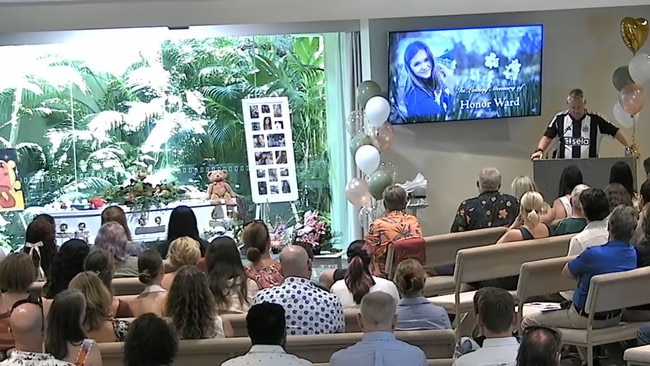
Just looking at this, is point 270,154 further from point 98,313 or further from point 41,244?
point 98,313

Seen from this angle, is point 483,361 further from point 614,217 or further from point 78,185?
point 78,185

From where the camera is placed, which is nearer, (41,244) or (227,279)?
(227,279)

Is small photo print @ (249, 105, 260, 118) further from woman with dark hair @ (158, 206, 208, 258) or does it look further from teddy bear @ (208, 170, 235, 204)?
woman with dark hair @ (158, 206, 208, 258)

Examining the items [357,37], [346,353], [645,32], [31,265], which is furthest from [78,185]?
[346,353]

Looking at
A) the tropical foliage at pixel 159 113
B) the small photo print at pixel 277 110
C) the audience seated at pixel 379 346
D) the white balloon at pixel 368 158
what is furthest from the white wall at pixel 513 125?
the audience seated at pixel 379 346

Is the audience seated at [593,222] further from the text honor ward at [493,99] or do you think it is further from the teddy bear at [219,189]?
the teddy bear at [219,189]

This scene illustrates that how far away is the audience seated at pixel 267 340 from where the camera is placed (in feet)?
11.4

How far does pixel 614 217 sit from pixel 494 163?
4.38 meters

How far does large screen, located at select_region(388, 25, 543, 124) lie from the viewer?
28.9 ft

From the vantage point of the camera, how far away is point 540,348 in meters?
3.09

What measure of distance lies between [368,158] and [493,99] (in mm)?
1578

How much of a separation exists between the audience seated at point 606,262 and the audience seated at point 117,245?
2.59 metres

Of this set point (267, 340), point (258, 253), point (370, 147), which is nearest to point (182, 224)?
point (258, 253)

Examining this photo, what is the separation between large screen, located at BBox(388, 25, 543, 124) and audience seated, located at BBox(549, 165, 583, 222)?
81.3 inches
